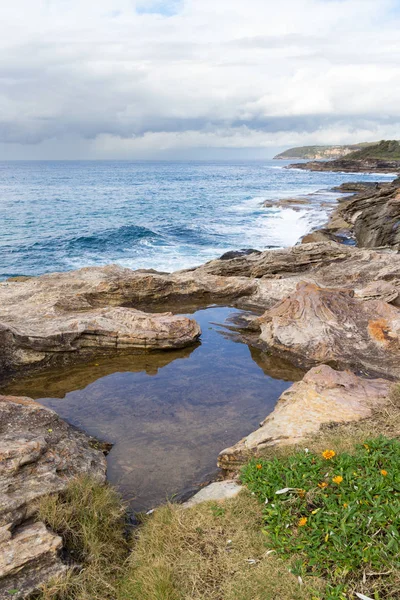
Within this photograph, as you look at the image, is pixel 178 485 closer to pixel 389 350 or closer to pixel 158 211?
pixel 389 350

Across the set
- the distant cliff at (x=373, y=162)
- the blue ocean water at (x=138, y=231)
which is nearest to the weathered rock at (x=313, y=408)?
the blue ocean water at (x=138, y=231)

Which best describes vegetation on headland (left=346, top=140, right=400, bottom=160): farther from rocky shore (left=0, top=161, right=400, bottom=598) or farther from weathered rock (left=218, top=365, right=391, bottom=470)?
weathered rock (left=218, top=365, right=391, bottom=470)

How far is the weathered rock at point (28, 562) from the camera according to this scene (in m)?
4.27

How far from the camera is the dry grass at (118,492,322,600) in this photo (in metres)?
4.20

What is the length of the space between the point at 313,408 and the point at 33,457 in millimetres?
4336

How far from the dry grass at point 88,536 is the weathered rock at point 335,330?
641 centimetres

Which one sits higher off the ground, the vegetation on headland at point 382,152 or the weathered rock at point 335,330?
the vegetation on headland at point 382,152

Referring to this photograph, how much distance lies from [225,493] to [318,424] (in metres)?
1.95

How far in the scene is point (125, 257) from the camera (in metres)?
32.8

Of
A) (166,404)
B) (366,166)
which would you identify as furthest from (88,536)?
(366,166)

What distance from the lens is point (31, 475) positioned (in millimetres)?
5609

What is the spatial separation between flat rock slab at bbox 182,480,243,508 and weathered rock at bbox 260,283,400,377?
509 centimetres

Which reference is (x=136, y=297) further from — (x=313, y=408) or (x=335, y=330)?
(x=313, y=408)

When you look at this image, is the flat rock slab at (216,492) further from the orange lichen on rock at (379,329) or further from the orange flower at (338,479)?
the orange lichen on rock at (379,329)
